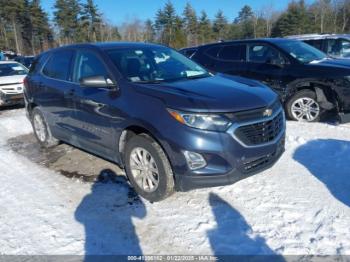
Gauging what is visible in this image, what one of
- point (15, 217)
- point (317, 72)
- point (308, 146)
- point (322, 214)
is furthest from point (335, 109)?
point (15, 217)

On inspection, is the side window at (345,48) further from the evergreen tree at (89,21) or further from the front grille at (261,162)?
the evergreen tree at (89,21)

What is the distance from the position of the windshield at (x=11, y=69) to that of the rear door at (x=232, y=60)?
7336 millimetres

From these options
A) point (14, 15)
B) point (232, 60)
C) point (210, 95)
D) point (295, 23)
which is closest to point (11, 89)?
point (232, 60)

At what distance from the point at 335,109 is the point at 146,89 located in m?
4.20

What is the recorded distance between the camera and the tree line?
53.4 metres

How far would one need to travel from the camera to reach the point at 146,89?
12.3 ft

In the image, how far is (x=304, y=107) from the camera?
6.66 m

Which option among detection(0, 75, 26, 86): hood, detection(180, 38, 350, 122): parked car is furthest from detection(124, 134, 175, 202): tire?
detection(0, 75, 26, 86): hood

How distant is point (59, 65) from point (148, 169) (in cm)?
258

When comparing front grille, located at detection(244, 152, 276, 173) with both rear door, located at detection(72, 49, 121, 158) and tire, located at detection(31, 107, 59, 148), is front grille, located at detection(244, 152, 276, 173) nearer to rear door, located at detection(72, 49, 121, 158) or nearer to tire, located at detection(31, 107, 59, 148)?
rear door, located at detection(72, 49, 121, 158)

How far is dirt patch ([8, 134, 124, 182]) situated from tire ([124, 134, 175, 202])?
81 cm

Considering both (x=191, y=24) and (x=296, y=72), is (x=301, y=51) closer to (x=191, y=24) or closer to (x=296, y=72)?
(x=296, y=72)

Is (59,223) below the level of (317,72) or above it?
below

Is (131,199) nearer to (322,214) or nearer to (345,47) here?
(322,214)
